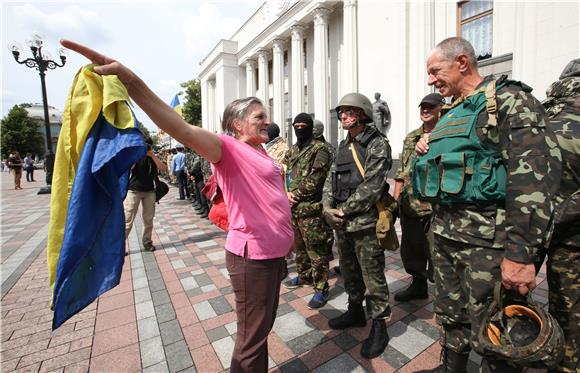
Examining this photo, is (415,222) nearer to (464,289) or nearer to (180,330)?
(464,289)

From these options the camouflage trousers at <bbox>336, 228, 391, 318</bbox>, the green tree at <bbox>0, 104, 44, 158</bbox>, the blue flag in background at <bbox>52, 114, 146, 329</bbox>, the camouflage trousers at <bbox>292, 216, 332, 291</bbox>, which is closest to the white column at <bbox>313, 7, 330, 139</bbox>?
the camouflage trousers at <bbox>292, 216, 332, 291</bbox>

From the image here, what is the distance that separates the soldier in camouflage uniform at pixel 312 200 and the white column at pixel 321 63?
618 inches

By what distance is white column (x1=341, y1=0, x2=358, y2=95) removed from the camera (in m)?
16.1

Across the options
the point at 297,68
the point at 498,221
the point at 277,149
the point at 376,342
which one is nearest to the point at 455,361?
the point at 376,342

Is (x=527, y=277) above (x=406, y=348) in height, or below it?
above

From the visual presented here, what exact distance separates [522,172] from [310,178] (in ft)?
6.96

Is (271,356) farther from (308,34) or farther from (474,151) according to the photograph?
(308,34)

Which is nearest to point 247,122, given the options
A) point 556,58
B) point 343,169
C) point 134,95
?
point 134,95

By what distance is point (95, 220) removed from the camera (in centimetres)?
135

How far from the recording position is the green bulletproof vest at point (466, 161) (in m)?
1.55

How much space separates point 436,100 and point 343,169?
1.37 meters

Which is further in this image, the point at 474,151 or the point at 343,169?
the point at 343,169

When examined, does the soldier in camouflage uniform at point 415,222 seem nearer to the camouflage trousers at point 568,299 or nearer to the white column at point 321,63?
the camouflage trousers at point 568,299

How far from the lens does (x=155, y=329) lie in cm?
286
